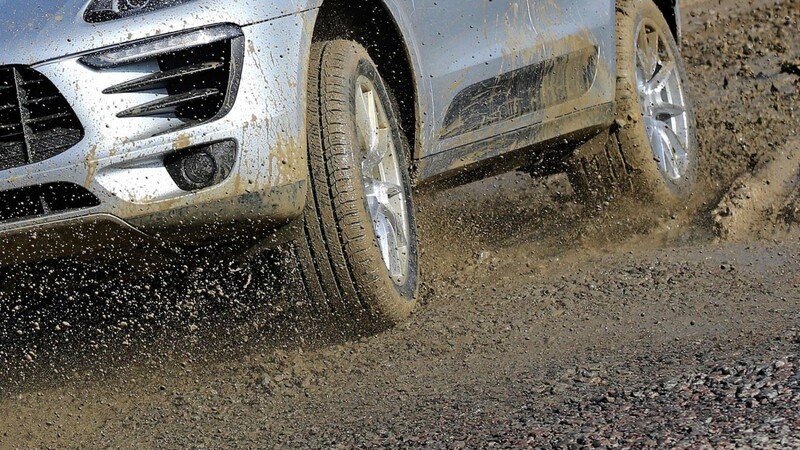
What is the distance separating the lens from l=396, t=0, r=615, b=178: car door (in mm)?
4691

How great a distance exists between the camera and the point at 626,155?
19.5 ft

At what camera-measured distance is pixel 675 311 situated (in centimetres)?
423

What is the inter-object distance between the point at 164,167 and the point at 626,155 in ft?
9.24

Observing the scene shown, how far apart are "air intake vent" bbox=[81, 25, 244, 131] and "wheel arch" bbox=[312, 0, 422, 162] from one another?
0.63 m

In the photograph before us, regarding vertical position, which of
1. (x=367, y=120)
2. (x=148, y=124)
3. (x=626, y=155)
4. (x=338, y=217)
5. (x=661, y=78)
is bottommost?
(x=626, y=155)

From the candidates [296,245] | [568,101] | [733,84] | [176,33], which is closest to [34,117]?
[176,33]

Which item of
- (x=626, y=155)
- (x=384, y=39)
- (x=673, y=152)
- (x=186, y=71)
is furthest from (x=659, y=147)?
(x=186, y=71)

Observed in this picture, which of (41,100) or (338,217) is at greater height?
(41,100)

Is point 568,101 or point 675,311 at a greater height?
point 568,101

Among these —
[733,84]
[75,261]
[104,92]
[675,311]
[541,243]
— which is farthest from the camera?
[733,84]

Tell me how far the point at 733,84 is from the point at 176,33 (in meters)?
5.44

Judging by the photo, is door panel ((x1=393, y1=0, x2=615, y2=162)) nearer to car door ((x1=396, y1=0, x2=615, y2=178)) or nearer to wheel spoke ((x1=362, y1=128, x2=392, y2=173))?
car door ((x1=396, y1=0, x2=615, y2=178))

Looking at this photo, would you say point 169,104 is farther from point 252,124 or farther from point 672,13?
point 672,13

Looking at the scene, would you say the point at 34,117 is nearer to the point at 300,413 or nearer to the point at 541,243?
the point at 300,413
